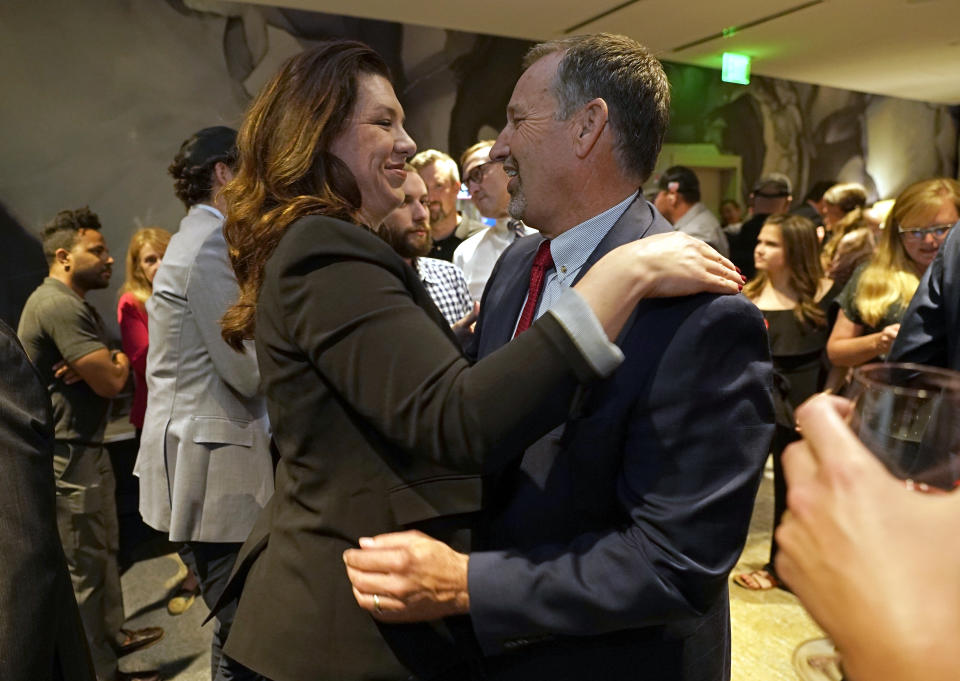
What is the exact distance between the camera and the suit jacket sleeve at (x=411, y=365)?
893 millimetres

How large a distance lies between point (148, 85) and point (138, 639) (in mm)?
4100

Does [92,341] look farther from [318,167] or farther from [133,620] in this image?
[318,167]

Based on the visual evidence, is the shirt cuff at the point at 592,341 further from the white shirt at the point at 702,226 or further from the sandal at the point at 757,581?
the white shirt at the point at 702,226

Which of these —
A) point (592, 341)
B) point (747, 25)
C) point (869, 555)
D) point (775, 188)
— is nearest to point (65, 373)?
point (592, 341)

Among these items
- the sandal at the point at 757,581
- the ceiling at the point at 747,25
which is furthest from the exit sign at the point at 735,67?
the sandal at the point at 757,581

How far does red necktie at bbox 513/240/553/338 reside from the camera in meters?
1.39

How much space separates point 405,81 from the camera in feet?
21.3

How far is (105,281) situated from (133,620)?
1.74m

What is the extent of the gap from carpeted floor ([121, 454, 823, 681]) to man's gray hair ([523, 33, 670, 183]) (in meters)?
2.47

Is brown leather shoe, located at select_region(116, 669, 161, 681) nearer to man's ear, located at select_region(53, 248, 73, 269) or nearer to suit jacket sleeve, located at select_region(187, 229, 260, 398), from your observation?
suit jacket sleeve, located at select_region(187, 229, 260, 398)

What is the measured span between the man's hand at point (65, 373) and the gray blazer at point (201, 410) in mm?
1045

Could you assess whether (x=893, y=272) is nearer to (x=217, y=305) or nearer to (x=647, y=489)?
(x=647, y=489)

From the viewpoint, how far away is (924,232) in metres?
2.83

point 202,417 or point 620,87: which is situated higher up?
point 620,87
